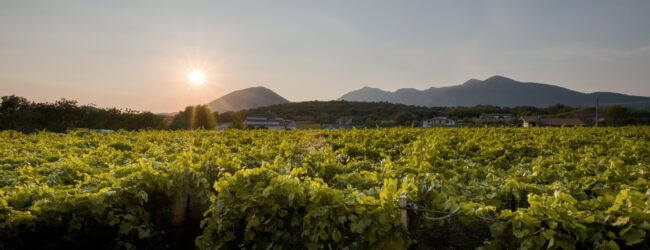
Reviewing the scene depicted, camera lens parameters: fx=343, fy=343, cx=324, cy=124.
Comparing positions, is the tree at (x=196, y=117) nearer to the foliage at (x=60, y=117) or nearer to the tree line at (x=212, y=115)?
the tree line at (x=212, y=115)

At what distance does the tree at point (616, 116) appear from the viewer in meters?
65.5

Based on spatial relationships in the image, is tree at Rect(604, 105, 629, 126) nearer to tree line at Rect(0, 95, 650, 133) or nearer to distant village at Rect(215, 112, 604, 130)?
tree line at Rect(0, 95, 650, 133)

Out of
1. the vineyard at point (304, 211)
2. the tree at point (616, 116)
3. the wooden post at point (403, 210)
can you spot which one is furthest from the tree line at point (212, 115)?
the wooden post at point (403, 210)

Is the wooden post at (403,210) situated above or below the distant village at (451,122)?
above

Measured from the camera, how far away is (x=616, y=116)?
66812 millimetres

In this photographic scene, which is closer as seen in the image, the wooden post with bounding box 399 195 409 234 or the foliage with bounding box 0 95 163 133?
the wooden post with bounding box 399 195 409 234

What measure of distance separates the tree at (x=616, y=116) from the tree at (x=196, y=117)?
79.8 meters

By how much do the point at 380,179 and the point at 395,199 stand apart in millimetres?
1439

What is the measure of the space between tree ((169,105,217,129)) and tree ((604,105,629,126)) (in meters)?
79.8

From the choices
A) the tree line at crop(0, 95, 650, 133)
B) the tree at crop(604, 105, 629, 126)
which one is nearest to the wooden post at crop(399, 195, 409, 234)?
the tree line at crop(0, 95, 650, 133)

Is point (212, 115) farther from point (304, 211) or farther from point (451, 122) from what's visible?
point (304, 211)

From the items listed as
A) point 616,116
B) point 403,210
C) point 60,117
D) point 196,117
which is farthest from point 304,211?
point 616,116

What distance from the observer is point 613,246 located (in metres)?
3.06

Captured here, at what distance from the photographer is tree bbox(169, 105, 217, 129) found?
71025mm
